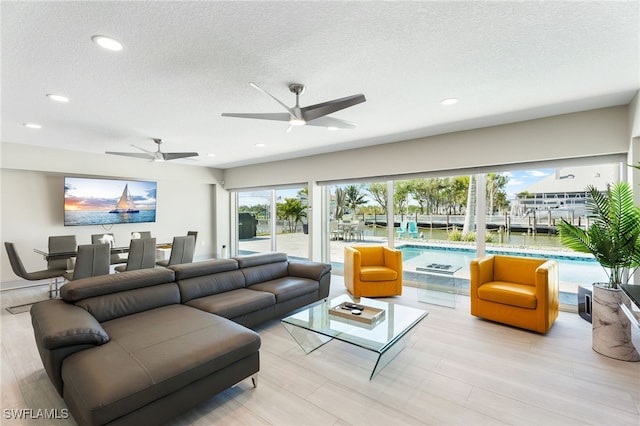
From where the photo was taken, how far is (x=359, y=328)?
2639 millimetres

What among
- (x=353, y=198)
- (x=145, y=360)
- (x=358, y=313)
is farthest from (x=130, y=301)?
(x=353, y=198)

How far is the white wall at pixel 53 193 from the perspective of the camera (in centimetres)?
→ 523

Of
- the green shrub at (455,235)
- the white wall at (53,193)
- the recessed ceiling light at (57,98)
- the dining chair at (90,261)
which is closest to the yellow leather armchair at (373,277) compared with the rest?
the green shrub at (455,235)

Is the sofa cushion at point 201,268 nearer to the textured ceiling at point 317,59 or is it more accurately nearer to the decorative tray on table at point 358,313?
the decorative tray on table at point 358,313

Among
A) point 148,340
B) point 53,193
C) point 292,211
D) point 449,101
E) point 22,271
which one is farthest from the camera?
point 292,211

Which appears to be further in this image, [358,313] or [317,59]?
[358,313]

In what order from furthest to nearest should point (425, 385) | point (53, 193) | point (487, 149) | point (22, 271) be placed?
point (53, 193), point (22, 271), point (487, 149), point (425, 385)

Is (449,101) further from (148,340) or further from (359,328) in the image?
(148,340)

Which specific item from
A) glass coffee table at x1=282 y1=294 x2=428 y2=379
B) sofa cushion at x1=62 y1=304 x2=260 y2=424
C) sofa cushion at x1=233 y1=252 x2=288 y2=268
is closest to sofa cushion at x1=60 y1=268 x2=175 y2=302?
sofa cushion at x1=62 y1=304 x2=260 y2=424

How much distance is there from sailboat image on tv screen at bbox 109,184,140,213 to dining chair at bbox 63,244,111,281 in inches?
88.4

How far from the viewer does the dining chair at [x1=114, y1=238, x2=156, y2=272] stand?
4574 mm

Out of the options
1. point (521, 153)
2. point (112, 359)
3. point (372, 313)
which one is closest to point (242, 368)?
point (112, 359)

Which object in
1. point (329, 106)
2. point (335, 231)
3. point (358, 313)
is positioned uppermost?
point (329, 106)

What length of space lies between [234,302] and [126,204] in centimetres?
483
